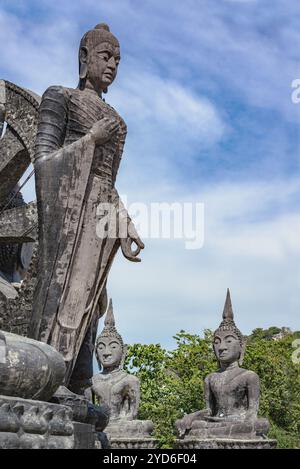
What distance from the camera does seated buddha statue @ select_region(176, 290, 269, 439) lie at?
8992 mm

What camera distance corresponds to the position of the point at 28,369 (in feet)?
11.6

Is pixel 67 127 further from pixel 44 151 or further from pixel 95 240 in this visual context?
pixel 95 240

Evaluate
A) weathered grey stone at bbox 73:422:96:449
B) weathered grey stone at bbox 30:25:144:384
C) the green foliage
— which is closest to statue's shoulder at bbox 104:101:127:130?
weathered grey stone at bbox 30:25:144:384

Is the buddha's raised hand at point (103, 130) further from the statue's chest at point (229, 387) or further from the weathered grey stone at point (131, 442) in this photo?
the weathered grey stone at point (131, 442)

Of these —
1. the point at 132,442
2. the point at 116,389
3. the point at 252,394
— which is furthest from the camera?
the point at 116,389

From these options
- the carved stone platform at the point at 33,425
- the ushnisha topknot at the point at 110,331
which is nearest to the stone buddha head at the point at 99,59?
the carved stone platform at the point at 33,425

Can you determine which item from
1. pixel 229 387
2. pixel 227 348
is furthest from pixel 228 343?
pixel 229 387

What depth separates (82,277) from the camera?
5695mm

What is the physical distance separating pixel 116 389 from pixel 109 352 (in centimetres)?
53

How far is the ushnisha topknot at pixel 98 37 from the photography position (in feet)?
20.9

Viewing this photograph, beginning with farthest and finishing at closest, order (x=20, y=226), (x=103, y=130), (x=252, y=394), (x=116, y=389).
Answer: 1. (x=116, y=389)
2. (x=252, y=394)
3. (x=20, y=226)
4. (x=103, y=130)

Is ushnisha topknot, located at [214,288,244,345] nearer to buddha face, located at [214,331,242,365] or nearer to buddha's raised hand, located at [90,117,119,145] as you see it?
buddha face, located at [214,331,242,365]

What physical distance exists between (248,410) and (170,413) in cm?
1595

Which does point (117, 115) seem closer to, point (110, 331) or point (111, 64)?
point (111, 64)
